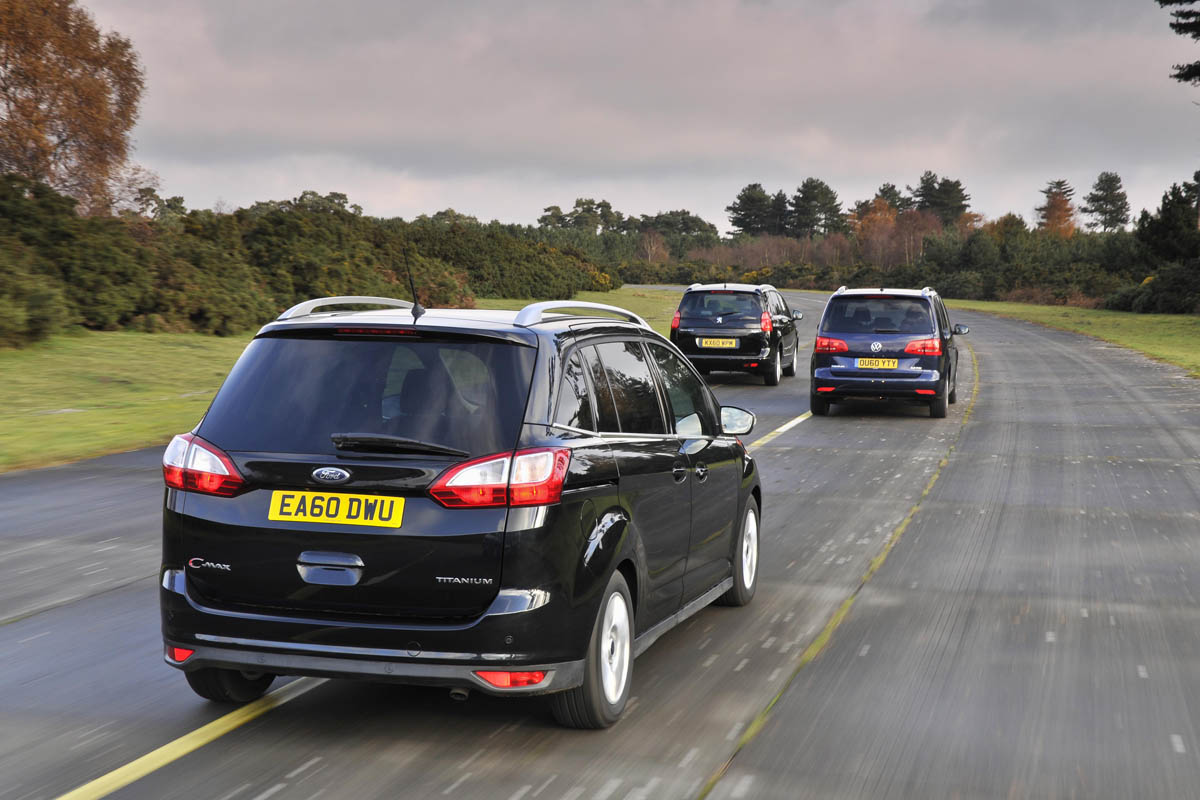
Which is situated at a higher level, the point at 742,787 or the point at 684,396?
the point at 684,396

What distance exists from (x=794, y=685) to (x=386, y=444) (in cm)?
212

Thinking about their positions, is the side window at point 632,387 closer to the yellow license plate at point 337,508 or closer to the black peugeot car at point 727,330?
the yellow license plate at point 337,508

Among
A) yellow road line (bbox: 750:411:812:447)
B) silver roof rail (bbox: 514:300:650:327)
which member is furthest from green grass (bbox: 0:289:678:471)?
silver roof rail (bbox: 514:300:650:327)

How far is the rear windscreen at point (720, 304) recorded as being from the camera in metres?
23.0

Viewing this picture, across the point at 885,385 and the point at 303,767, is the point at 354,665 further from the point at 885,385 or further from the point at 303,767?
the point at 885,385

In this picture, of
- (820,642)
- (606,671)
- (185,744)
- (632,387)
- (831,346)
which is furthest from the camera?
(831,346)

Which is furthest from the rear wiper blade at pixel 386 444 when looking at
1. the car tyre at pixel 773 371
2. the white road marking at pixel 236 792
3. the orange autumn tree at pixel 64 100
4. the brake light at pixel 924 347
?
the orange autumn tree at pixel 64 100

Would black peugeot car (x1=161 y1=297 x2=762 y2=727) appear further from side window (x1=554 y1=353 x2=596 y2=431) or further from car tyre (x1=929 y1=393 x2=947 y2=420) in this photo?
car tyre (x1=929 y1=393 x2=947 y2=420)

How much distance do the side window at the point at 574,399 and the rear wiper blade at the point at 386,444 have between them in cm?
45

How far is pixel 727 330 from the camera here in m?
22.8

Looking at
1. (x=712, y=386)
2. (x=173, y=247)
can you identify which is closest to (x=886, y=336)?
(x=712, y=386)

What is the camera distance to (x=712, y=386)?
2350cm

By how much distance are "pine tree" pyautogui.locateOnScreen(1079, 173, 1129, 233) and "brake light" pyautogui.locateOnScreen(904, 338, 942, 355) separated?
466 feet

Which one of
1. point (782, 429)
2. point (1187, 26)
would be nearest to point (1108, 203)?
point (1187, 26)
